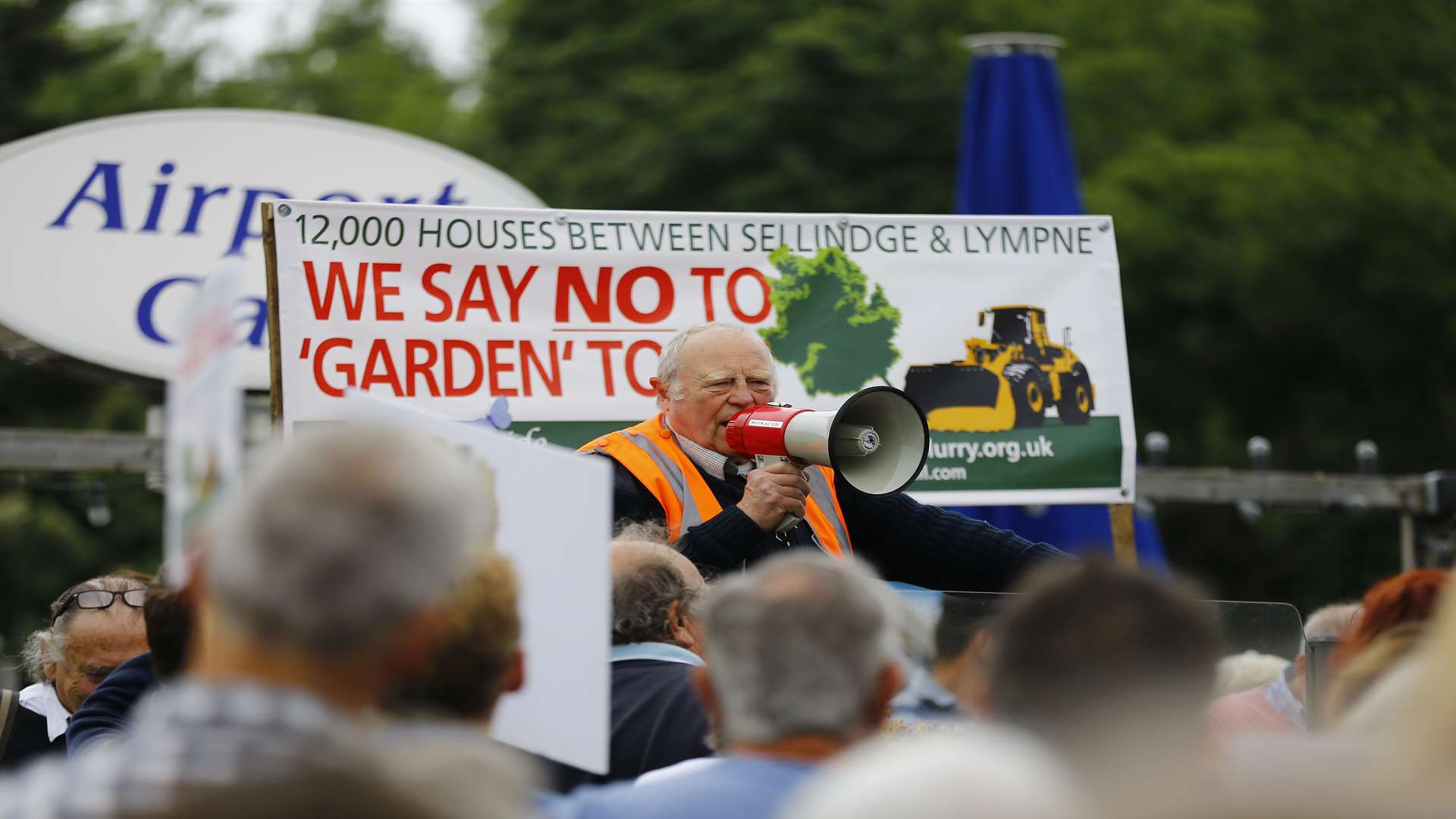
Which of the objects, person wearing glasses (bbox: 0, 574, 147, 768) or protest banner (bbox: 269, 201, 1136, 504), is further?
protest banner (bbox: 269, 201, 1136, 504)

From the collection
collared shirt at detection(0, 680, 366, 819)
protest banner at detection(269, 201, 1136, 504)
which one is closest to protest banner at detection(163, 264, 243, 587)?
collared shirt at detection(0, 680, 366, 819)

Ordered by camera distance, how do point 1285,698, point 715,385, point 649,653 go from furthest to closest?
point 715,385, point 1285,698, point 649,653

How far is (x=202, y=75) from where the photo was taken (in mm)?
25609

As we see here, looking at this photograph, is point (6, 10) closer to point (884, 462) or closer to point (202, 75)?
point (202, 75)

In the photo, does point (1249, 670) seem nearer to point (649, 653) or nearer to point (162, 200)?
point (649, 653)

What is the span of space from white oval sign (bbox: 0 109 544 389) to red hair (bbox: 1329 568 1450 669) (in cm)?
567

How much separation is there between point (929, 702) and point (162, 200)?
5.74 metres

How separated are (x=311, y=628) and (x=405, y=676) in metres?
0.32

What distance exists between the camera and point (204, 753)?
2.06m

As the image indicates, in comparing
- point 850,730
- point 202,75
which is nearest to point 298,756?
point 850,730

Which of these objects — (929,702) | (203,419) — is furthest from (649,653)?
(203,419)

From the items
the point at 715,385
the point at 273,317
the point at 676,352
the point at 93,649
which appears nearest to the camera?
the point at 93,649

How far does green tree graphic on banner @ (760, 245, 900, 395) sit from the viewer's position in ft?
20.7

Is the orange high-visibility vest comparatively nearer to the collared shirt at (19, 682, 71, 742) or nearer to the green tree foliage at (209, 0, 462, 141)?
the collared shirt at (19, 682, 71, 742)
